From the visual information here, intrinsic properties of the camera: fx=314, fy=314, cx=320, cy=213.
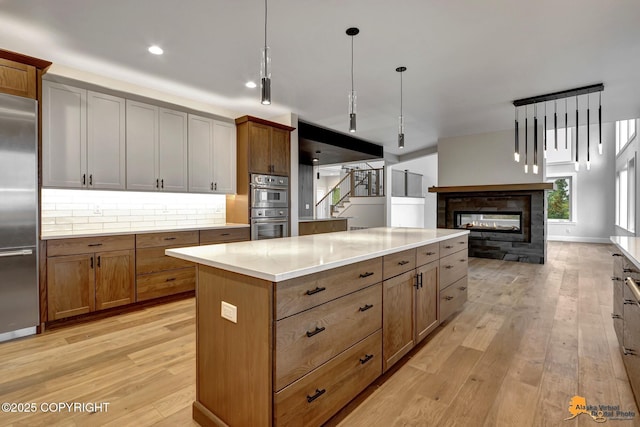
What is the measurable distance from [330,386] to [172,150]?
3527 millimetres

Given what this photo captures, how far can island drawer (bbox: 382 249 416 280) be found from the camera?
6.68 ft

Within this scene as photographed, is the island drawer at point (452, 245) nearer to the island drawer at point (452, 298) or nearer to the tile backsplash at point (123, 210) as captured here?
the island drawer at point (452, 298)

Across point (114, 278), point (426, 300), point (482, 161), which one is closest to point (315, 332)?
point (426, 300)

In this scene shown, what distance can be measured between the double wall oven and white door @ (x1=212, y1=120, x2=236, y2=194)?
0.35m

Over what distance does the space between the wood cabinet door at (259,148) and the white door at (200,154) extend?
1.86 feet

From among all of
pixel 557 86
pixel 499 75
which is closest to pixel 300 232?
pixel 499 75

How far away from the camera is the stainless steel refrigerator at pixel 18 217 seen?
103 inches

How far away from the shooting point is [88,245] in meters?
3.10

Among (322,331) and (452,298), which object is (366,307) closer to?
(322,331)

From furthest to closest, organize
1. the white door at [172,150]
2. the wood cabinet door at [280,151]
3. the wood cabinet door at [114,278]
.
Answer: the wood cabinet door at [280,151] → the white door at [172,150] → the wood cabinet door at [114,278]

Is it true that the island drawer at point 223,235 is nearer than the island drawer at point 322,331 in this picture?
No

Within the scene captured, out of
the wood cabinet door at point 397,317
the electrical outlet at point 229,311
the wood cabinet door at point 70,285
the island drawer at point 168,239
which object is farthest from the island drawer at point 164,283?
the wood cabinet door at point 397,317

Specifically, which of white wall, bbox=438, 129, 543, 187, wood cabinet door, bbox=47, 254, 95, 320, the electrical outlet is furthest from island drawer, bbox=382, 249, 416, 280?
white wall, bbox=438, 129, 543, 187

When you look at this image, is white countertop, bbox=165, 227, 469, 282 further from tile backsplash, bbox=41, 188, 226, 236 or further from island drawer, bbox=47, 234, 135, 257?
tile backsplash, bbox=41, 188, 226, 236
